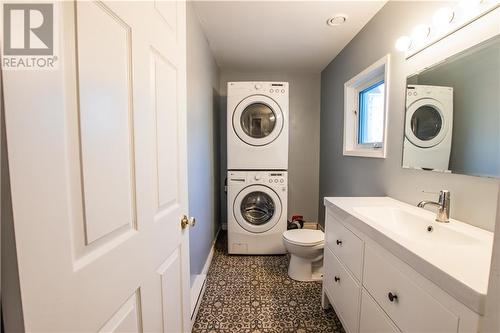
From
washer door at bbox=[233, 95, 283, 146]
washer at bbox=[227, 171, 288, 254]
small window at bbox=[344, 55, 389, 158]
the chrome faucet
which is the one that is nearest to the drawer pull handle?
the chrome faucet

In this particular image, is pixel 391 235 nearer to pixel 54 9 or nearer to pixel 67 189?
pixel 67 189

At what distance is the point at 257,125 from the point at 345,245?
165 cm

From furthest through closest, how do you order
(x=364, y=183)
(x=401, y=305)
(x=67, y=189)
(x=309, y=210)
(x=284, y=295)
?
(x=309, y=210) < (x=364, y=183) < (x=284, y=295) < (x=401, y=305) < (x=67, y=189)

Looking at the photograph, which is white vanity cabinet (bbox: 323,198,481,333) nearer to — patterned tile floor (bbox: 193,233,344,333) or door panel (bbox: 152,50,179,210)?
patterned tile floor (bbox: 193,233,344,333)

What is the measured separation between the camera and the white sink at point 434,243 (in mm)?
601

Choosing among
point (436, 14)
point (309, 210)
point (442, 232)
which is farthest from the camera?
point (309, 210)

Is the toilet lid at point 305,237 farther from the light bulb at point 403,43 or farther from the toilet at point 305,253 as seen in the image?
the light bulb at point 403,43

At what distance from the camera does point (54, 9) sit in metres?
0.41

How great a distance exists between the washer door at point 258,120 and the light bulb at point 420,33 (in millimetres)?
1308

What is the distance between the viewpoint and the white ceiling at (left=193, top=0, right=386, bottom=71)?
1.73m

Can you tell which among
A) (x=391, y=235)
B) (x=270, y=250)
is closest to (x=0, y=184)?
(x=391, y=235)

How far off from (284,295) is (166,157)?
5.30ft

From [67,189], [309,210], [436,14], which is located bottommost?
[309,210]

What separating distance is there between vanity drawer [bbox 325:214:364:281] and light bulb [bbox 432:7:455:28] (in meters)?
1.24
